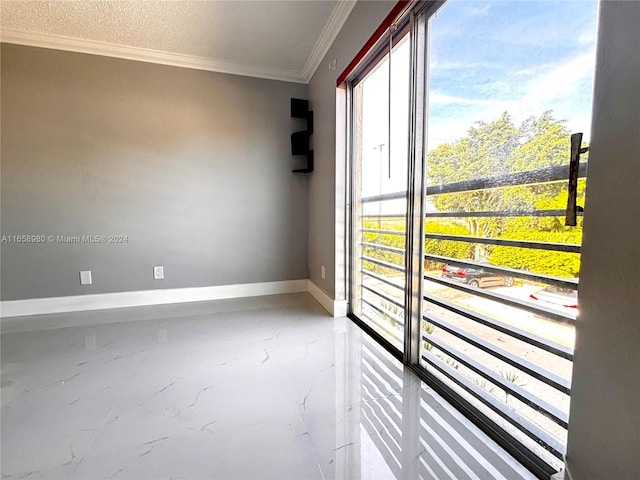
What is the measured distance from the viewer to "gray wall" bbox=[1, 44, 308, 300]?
252cm

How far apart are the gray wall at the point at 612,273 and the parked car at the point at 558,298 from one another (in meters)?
0.17

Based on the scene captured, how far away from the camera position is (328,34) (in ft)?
7.80

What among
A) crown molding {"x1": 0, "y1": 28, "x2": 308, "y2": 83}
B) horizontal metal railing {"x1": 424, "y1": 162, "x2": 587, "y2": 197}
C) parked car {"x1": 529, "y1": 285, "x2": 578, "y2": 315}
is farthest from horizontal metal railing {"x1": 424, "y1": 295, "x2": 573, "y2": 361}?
crown molding {"x1": 0, "y1": 28, "x2": 308, "y2": 83}

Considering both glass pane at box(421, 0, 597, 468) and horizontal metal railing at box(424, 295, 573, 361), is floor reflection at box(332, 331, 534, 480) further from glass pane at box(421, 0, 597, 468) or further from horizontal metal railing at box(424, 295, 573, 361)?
horizontal metal railing at box(424, 295, 573, 361)

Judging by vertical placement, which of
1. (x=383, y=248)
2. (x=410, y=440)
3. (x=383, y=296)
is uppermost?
(x=383, y=248)

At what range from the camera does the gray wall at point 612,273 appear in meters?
0.67

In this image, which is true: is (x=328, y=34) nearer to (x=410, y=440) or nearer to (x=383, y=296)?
(x=383, y=296)

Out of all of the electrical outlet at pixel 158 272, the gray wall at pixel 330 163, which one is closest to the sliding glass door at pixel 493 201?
the gray wall at pixel 330 163

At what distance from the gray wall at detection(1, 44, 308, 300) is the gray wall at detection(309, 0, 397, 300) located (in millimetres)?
350

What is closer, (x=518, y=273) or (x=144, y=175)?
(x=518, y=273)

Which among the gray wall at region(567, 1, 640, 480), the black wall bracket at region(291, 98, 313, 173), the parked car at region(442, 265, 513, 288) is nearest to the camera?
the gray wall at region(567, 1, 640, 480)

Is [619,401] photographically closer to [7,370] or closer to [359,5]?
[359,5]

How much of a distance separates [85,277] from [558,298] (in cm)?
340

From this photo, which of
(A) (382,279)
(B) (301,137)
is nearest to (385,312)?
(A) (382,279)
